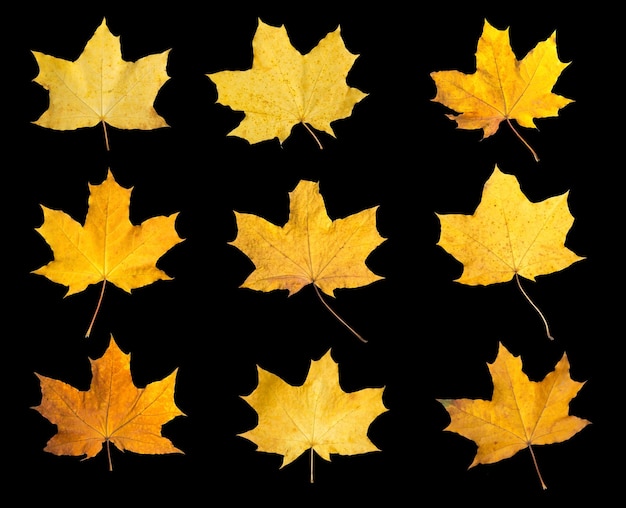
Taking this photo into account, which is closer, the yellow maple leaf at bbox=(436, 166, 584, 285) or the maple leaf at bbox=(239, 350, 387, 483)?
the maple leaf at bbox=(239, 350, 387, 483)

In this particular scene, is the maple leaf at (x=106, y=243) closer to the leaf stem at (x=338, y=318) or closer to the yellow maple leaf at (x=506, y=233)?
the leaf stem at (x=338, y=318)

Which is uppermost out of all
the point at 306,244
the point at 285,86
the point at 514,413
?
the point at 285,86

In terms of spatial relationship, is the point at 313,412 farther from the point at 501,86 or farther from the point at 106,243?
the point at 501,86

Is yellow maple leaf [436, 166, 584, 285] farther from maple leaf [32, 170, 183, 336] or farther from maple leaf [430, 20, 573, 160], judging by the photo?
maple leaf [32, 170, 183, 336]

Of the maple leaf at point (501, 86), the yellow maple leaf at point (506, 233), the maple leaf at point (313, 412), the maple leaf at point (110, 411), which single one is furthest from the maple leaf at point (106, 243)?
the maple leaf at point (501, 86)

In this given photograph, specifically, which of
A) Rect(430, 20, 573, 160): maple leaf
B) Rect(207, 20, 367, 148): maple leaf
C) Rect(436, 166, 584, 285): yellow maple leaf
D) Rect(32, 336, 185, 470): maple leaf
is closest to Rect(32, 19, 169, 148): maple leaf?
Rect(207, 20, 367, 148): maple leaf

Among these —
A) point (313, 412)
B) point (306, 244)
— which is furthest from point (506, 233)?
point (313, 412)

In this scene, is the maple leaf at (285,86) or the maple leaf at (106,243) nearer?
the maple leaf at (106,243)
